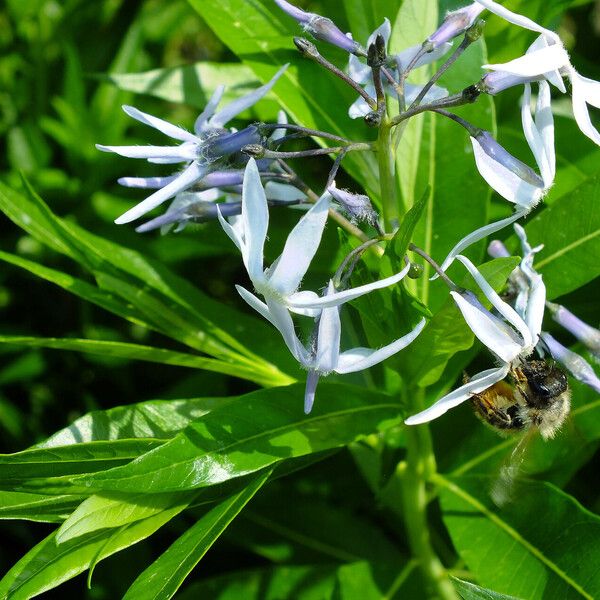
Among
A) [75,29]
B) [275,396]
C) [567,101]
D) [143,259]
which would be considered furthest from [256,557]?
[75,29]

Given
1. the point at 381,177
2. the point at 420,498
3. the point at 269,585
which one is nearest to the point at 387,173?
the point at 381,177

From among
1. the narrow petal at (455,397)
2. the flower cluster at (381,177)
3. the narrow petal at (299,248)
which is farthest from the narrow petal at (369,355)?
the narrow petal at (299,248)

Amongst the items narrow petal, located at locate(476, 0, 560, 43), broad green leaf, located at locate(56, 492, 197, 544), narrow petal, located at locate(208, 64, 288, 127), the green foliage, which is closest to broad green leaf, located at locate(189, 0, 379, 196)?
the green foliage

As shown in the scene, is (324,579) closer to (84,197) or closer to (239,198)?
(239,198)

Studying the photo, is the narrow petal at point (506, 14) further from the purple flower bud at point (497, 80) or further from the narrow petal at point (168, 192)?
the narrow petal at point (168, 192)

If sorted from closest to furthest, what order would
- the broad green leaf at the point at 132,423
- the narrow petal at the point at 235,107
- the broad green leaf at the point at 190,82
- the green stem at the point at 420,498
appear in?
the narrow petal at the point at 235,107 < the broad green leaf at the point at 132,423 < the green stem at the point at 420,498 < the broad green leaf at the point at 190,82

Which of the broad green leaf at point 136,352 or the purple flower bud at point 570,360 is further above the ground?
the purple flower bud at point 570,360
